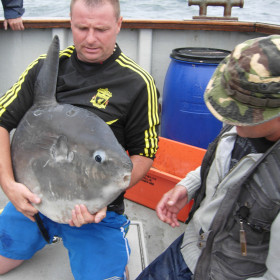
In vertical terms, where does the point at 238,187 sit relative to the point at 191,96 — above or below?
above

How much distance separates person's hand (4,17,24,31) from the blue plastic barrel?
1660 millimetres

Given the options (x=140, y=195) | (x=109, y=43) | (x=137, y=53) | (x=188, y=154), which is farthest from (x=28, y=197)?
(x=137, y=53)

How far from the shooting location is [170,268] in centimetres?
166

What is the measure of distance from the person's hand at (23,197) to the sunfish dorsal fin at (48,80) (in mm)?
408

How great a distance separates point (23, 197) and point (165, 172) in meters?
1.61

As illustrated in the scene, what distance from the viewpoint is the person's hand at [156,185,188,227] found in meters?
1.62

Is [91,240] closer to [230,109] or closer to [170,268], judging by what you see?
[170,268]

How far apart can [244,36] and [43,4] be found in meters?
9.82

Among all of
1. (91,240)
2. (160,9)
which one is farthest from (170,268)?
(160,9)

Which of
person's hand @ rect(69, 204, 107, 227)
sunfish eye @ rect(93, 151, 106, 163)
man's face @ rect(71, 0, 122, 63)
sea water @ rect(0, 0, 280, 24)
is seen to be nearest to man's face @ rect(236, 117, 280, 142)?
sunfish eye @ rect(93, 151, 106, 163)

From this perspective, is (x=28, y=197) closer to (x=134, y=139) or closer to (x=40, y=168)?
(x=40, y=168)

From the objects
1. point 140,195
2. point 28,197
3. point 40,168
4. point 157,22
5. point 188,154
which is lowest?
point 140,195

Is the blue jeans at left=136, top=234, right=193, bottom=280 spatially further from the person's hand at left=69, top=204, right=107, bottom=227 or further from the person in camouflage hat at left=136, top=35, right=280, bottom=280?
the person's hand at left=69, top=204, right=107, bottom=227

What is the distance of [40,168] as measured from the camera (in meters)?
1.47
